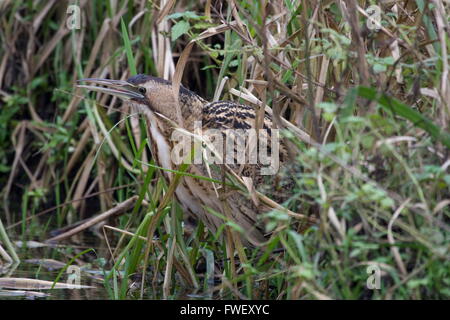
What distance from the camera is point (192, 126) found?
2.76 m

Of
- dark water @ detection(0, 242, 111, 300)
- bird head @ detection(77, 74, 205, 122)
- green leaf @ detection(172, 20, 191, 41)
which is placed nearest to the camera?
green leaf @ detection(172, 20, 191, 41)

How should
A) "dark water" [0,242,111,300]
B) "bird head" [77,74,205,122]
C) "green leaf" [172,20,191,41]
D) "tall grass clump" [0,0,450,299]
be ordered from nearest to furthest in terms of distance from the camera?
"tall grass clump" [0,0,450,299], "green leaf" [172,20,191,41], "dark water" [0,242,111,300], "bird head" [77,74,205,122]

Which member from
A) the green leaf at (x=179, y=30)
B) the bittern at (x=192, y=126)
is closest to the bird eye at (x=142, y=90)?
the bittern at (x=192, y=126)

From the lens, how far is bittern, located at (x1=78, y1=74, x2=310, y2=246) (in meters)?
2.60

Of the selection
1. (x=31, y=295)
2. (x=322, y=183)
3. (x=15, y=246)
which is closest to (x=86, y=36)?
(x=15, y=246)

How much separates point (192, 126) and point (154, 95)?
155 mm

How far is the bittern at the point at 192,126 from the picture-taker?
2600mm

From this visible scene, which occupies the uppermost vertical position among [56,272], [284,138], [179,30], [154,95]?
[179,30]

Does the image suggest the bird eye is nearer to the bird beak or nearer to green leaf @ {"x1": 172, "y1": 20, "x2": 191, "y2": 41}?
the bird beak

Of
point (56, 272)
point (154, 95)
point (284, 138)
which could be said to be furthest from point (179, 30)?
Answer: point (56, 272)

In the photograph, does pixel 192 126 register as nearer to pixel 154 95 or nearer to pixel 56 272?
pixel 154 95

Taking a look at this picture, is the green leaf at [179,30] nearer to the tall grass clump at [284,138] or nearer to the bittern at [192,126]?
the tall grass clump at [284,138]

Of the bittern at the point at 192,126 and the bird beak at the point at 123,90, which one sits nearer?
the bittern at the point at 192,126

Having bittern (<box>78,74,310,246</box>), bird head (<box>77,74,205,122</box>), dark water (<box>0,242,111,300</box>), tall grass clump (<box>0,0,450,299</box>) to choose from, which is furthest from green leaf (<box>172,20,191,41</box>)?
dark water (<box>0,242,111,300</box>)
